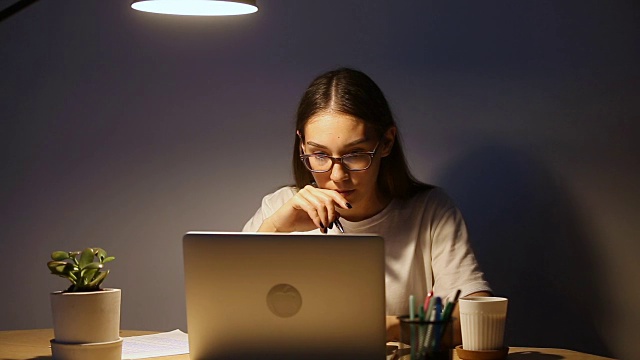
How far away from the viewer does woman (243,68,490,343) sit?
2186 mm

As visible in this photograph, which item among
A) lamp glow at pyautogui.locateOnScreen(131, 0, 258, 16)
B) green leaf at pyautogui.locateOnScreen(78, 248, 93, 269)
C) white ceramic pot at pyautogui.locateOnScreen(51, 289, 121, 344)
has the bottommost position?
white ceramic pot at pyautogui.locateOnScreen(51, 289, 121, 344)

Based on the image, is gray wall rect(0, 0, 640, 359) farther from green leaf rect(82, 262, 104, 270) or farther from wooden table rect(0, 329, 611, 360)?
green leaf rect(82, 262, 104, 270)

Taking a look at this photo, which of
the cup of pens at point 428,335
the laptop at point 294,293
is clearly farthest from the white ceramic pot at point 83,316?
the cup of pens at point 428,335

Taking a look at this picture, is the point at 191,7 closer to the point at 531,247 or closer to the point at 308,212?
the point at 308,212

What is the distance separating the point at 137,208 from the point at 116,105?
0.34 metres

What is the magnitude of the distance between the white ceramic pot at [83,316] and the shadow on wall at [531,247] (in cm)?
123

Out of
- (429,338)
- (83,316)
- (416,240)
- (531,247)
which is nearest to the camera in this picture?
(429,338)

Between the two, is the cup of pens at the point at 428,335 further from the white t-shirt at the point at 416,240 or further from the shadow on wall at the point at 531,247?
the shadow on wall at the point at 531,247

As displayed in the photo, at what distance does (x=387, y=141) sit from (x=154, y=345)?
31.4 inches

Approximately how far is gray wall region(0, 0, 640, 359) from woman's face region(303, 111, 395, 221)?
1.29ft

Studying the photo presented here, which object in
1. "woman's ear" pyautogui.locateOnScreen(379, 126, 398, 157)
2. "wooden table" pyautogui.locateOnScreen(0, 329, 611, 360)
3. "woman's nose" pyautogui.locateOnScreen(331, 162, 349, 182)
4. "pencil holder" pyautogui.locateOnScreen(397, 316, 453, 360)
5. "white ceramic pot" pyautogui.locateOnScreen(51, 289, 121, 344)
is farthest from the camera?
"woman's ear" pyautogui.locateOnScreen(379, 126, 398, 157)

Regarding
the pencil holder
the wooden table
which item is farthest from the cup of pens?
the wooden table

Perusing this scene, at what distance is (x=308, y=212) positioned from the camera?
2135 mm

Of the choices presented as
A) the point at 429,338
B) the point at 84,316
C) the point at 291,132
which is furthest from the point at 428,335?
the point at 291,132
